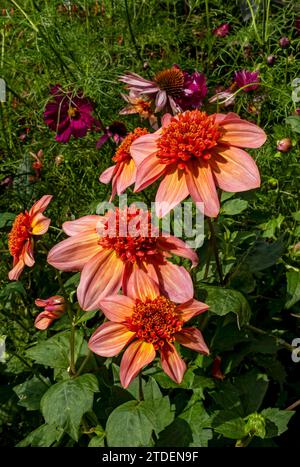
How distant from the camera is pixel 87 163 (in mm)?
1777

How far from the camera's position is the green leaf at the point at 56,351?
0.95 meters

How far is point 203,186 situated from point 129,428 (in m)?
0.38

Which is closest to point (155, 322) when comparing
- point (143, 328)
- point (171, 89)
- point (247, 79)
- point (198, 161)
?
point (143, 328)

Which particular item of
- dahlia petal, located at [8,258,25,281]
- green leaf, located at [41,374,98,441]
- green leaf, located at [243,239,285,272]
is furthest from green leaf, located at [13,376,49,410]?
green leaf, located at [243,239,285,272]

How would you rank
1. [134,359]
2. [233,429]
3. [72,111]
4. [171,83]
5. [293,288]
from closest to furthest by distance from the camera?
[134,359] → [233,429] → [293,288] → [171,83] → [72,111]

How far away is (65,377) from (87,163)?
3.10 ft

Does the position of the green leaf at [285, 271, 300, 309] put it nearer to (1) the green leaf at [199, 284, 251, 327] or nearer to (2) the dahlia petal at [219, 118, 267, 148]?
(1) the green leaf at [199, 284, 251, 327]

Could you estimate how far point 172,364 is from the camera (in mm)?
806

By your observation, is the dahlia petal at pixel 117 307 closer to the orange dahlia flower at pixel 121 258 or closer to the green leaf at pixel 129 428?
the orange dahlia flower at pixel 121 258

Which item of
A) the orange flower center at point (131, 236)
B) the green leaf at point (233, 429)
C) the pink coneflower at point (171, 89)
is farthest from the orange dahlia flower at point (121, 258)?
the pink coneflower at point (171, 89)

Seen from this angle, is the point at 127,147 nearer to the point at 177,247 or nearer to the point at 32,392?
the point at 177,247

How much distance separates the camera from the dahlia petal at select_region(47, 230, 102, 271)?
831 mm
